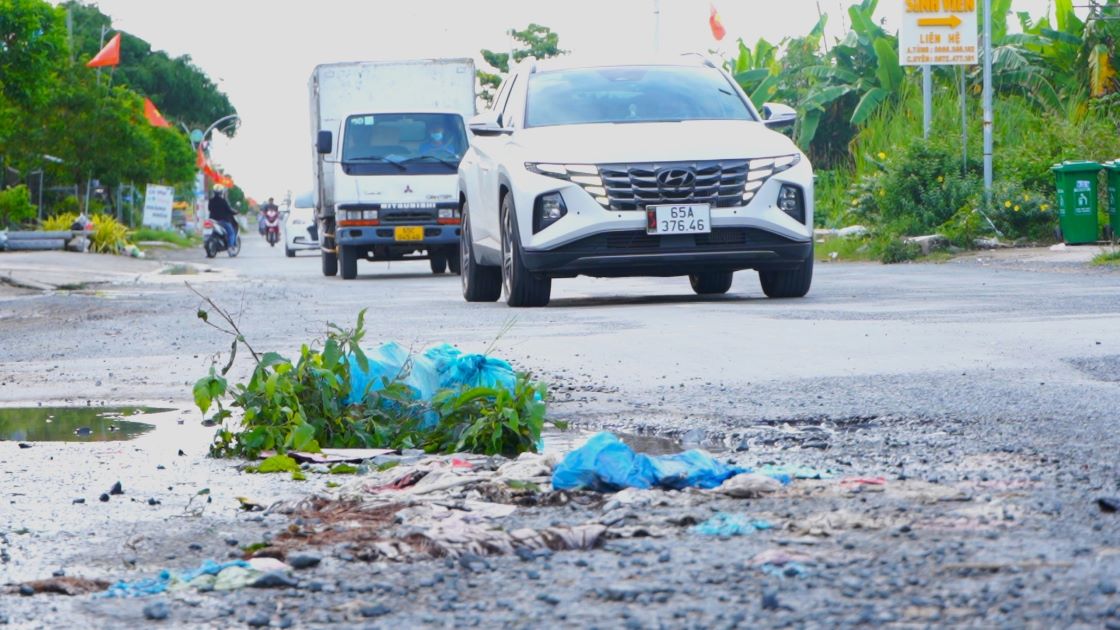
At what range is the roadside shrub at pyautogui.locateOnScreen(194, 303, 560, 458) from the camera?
5.14 metres

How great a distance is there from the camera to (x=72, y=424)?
6402 millimetres

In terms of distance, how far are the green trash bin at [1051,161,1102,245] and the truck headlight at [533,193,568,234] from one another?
11.2 meters

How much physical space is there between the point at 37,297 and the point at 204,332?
6499mm

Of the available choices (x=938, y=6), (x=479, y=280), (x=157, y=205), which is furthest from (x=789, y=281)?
(x=157, y=205)

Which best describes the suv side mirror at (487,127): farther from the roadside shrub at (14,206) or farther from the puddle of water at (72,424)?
the roadside shrub at (14,206)

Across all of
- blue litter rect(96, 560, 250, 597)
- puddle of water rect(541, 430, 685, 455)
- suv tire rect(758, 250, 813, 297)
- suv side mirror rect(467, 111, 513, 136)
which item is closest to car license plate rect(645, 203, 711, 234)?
suv tire rect(758, 250, 813, 297)

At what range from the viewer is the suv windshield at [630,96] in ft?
40.8

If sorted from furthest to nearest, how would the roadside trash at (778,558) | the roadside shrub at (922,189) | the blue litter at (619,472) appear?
the roadside shrub at (922,189) < the blue litter at (619,472) < the roadside trash at (778,558)

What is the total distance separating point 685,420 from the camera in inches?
229

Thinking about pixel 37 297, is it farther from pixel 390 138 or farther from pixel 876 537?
pixel 876 537

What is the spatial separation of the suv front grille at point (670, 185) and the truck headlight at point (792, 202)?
0.35 m

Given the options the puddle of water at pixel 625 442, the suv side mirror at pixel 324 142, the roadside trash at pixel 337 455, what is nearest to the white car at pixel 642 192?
the puddle of water at pixel 625 442

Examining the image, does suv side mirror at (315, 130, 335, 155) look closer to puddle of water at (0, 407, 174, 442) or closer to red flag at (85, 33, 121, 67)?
puddle of water at (0, 407, 174, 442)

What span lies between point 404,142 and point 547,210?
32.8ft
